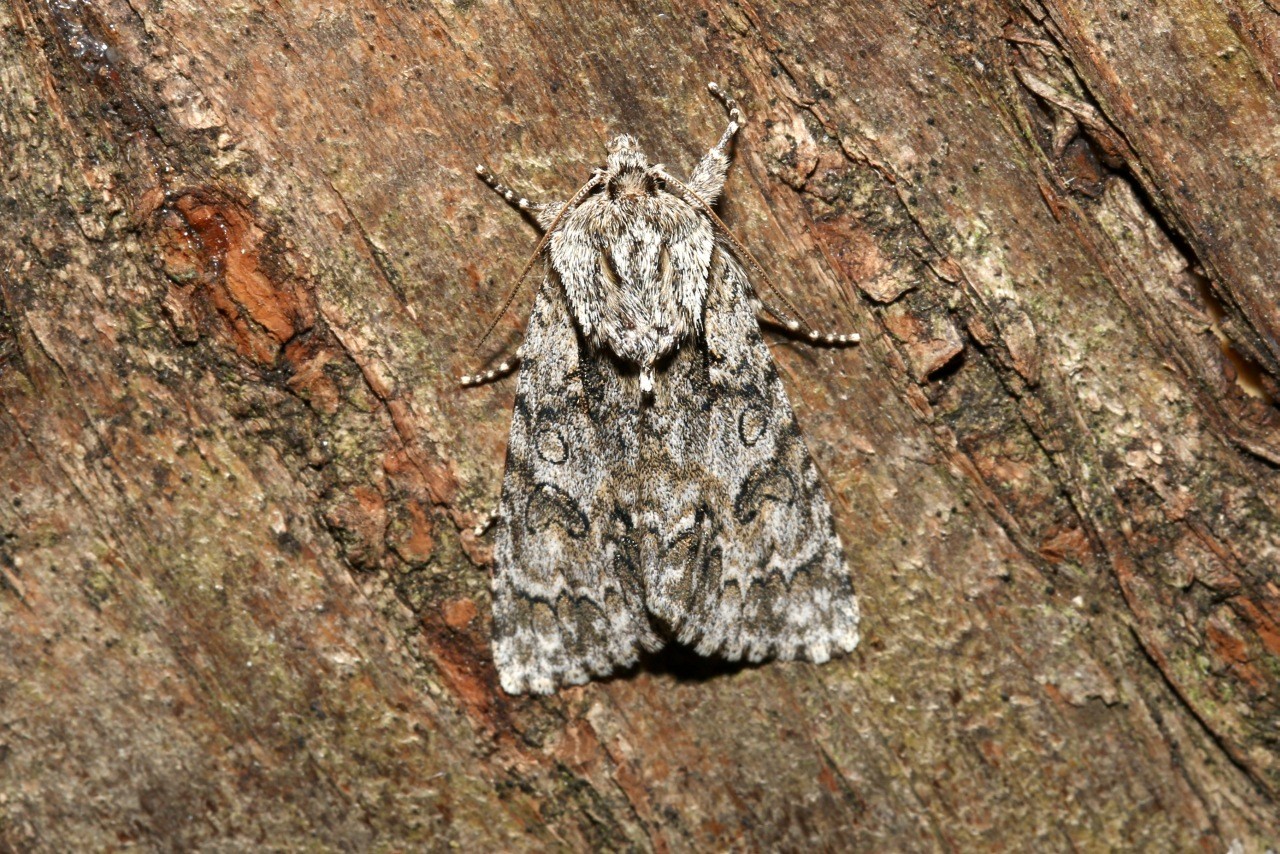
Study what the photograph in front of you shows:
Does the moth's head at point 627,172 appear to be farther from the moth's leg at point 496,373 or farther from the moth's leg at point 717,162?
the moth's leg at point 496,373

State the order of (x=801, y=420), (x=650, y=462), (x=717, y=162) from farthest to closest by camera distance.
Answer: (x=650, y=462), (x=801, y=420), (x=717, y=162)

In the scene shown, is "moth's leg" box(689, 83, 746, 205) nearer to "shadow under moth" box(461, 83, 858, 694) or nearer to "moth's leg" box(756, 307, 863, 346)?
"shadow under moth" box(461, 83, 858, 694)

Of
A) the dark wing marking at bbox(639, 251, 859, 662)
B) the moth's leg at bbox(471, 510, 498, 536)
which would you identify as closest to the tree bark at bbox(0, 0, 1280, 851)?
the moth's leg at bbox(471, 510, 498, 536)

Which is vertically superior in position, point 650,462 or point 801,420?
point 801,420

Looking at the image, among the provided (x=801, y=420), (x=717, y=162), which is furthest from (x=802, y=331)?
(x=717, y=162)

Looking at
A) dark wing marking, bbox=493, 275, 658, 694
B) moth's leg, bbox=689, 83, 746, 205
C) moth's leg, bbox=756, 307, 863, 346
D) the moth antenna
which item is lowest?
dark wing marking, bbox=493, 275, 658, 694

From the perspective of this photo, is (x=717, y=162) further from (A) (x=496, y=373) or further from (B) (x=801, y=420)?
(A) (x=496, y=373)

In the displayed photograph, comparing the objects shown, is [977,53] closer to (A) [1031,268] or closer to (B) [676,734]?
(A) [1031,268]
